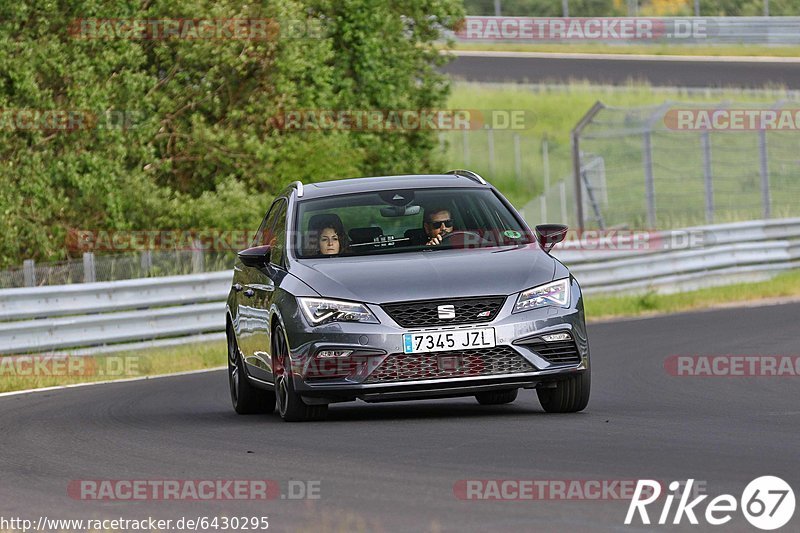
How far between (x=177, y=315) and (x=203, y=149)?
9.34m

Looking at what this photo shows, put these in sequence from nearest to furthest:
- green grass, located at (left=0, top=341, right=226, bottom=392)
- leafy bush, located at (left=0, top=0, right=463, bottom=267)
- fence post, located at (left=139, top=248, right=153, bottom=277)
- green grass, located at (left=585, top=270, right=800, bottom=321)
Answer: green grass, located at (left=0, top=341, right=226, bottom=392), fence post, located at (left=139, top=248, right=153, bottom=277), green grass, located at (left=585, top=270, right=800, bottom=321), leafy bush, located at (left=0, top=0, right=463, bottom=267)

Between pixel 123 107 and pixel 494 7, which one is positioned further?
pixel 494 7

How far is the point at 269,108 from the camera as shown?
2994 centimetres

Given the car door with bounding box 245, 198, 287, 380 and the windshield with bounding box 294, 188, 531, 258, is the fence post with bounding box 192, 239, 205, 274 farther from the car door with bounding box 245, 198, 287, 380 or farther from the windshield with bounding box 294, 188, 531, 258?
the windshield with bounding box 294, 188, 531, 258

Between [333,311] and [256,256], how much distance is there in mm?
1440

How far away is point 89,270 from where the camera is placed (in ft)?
67.7

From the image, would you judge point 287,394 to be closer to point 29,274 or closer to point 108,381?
point 108,381

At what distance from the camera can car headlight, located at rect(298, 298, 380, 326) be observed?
33.7 feet

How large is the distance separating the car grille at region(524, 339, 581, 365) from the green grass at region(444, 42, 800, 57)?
44.3m

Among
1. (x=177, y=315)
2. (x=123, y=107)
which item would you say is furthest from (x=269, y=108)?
(x=177, y=315)

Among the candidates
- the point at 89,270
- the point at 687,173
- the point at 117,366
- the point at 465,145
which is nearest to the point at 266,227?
the point at 117,366

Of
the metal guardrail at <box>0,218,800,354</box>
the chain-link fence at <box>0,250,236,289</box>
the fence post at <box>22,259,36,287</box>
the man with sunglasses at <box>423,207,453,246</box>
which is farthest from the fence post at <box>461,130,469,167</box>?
the man with sunglasses at <box>423,207,453,246</box>

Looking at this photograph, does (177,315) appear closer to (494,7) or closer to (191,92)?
(191,92)

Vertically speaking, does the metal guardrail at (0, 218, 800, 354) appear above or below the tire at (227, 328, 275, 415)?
below
